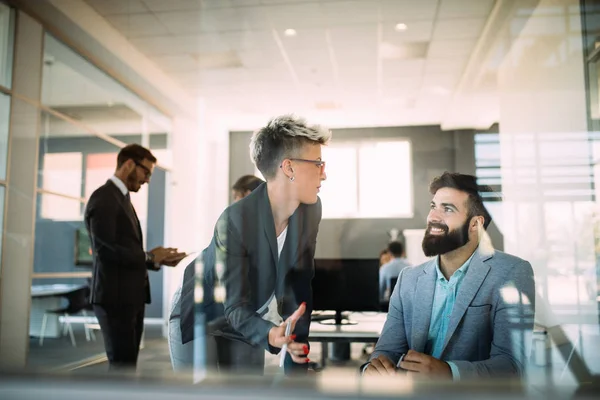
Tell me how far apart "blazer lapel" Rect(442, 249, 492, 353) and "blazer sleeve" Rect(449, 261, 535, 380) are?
0.07m

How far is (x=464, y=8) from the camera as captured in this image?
7.66 feet

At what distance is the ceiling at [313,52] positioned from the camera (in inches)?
78.9

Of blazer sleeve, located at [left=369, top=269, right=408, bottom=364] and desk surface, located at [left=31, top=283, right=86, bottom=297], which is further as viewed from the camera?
desk surface, located at [left=31, top=283, right=86, bottom=297]

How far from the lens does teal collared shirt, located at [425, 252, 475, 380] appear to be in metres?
1.46

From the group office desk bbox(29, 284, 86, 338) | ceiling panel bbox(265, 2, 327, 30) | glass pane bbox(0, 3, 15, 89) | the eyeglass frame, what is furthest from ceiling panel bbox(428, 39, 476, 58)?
office desk bbox(29, 284, 86, 338)

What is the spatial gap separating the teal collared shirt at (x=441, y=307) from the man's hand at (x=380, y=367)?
0.14 metres

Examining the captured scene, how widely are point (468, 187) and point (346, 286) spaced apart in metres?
0.82

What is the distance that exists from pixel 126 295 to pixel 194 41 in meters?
1.81

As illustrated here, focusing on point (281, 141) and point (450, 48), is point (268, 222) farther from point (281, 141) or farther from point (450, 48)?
point (450, 48)

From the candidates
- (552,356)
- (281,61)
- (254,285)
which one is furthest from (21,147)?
(552,356)

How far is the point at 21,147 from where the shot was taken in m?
2.93

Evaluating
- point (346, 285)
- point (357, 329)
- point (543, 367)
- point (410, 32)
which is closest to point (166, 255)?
point (346, 285)

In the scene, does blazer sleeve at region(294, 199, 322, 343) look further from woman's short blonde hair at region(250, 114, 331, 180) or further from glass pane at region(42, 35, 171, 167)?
glass pane at region(42, 35, 171, 167)

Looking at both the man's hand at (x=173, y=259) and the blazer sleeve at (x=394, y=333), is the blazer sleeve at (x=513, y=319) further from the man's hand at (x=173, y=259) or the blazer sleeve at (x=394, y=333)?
the man's hand at (x=173, y=259)
